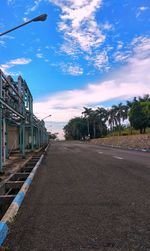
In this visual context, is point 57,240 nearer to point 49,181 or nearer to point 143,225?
point 143,225

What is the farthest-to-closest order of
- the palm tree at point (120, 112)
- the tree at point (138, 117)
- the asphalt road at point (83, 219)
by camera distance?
the palm tree at point (120, 112) < the tree at point (138, 117) < the asphalt road at point (83, 219)

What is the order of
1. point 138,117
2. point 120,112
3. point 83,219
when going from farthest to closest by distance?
1. point 120,112
2. point 138,117
3. point 83,219

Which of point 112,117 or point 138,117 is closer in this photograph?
point 138,117

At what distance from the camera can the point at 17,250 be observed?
457 centimetres

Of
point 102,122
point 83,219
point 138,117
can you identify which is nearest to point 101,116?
point 102,122

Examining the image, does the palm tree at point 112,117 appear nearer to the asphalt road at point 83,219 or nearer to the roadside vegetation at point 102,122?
the roadside vegetation at point 102,122

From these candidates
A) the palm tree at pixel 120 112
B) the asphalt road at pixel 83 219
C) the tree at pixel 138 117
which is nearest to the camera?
the asphalt road at pixel 83 219

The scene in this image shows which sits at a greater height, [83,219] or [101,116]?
[101,116]

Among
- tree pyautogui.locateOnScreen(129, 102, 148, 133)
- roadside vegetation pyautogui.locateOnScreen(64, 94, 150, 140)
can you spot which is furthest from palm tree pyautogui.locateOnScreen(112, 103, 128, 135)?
tree pyautogui.locateOnScreen(129, 102, 148, 133)

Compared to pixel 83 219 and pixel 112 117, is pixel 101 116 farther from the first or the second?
pixel 83 219

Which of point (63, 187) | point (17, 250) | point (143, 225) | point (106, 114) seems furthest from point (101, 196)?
point (106, 114)

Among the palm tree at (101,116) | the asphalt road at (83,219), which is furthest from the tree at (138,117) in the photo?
the asphalt road at (83,219)

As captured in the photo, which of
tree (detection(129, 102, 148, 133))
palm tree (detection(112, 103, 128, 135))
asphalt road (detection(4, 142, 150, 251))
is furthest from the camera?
palm tree (detection(112, 103, 128, 135))

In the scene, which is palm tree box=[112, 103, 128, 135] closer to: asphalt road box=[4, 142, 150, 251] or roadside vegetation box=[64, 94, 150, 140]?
roadside vegetation box=[64, 94, 150, 140]
